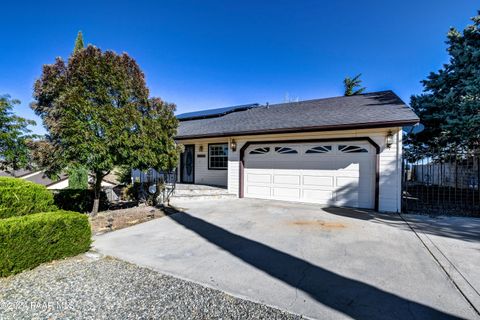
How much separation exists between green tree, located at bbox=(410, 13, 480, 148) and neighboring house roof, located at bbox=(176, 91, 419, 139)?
1.89 m

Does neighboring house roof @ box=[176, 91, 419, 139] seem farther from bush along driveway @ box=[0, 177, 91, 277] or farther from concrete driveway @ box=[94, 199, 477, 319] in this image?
bush along driveway @ box=[0, 177, 91, 277]

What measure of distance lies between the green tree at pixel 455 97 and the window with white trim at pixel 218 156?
9.17 m

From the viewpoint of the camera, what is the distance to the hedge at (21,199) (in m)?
4.36

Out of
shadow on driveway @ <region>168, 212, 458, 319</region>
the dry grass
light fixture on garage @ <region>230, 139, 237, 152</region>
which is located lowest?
the dry grass

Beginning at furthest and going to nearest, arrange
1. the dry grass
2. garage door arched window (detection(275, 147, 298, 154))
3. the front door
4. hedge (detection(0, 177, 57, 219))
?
the front door
garage door arched window (detection(275, 147, 298, 154))
the dry grass
hedge (detection(0, 177, 57, 219))

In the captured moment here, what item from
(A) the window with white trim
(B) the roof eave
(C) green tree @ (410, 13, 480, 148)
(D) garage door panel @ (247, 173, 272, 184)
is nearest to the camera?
(B) the roof eave

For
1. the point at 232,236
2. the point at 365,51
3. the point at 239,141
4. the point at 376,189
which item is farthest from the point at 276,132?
the point at 365,51

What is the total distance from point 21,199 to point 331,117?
30.2 ft

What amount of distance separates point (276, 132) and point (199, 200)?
13.4ft

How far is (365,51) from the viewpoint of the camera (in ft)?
41.9

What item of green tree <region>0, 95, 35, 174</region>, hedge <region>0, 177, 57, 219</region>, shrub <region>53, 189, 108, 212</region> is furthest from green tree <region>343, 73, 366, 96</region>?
hedge <region>0, 177, 57, 219</region>

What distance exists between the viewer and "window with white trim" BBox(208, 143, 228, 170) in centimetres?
1111

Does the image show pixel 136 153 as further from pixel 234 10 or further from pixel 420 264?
pixel 234 10

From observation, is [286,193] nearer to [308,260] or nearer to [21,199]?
[308,260]
